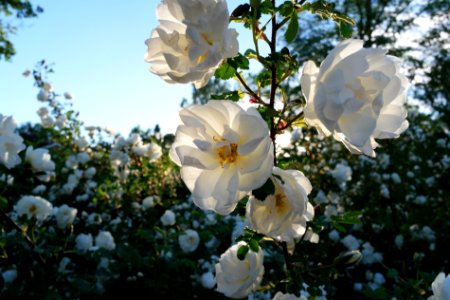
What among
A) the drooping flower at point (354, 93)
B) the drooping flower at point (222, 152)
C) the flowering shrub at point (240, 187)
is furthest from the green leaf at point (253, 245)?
the drooping flower at point (354, 93)

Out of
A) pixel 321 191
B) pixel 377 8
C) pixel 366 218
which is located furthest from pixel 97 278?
pixel 377 8

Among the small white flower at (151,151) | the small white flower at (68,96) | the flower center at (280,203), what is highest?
the flower center at (280,203)

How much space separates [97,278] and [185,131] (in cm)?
221

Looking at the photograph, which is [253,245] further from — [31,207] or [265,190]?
[31,207]

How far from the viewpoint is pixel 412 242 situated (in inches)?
158

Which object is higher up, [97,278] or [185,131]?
[185,131]

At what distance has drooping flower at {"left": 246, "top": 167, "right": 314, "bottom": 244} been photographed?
92 centimetres

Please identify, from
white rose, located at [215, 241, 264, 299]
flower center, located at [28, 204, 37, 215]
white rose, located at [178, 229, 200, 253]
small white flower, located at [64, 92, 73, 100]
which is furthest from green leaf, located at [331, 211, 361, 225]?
small white flower, located at [64, 92, 73, 100]

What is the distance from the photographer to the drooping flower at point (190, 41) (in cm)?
85

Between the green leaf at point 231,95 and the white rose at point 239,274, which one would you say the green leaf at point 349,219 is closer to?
the white rose at point 239,274

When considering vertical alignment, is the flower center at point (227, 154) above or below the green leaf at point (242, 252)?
above

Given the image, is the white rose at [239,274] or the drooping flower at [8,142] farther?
the drooping flower at [8,142]

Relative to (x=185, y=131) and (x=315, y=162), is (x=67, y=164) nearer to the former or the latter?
(x=315, y=162)

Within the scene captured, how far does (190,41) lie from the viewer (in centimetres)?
88
